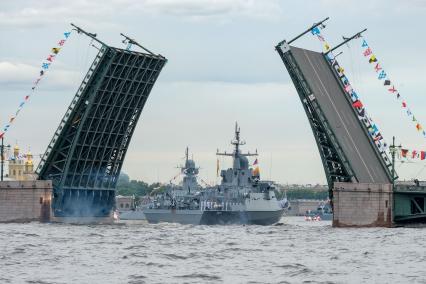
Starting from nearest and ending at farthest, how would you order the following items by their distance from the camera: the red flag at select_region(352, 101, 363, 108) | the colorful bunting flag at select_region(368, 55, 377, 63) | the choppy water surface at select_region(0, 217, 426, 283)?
the choppy water surface at select_region(0, 217, 426, 283) < the red flag at select_region(352, 101, 363, 108) < the colorful bunting flag at select_region(368, 55, 377, 63)

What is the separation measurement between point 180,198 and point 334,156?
2309 cm

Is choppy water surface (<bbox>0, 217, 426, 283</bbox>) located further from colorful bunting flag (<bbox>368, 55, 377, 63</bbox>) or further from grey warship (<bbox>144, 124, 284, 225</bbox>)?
grey warship (<bbox>144, 124, 284, 225</bbox>)

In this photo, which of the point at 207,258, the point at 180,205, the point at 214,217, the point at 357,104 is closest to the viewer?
the point at 207,258

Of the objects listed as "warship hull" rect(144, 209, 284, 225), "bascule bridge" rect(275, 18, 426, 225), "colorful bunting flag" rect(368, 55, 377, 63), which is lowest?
"warship hull" rect(144, 209, 284, 225)

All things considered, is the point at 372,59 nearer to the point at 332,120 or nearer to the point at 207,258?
the point at 332,120

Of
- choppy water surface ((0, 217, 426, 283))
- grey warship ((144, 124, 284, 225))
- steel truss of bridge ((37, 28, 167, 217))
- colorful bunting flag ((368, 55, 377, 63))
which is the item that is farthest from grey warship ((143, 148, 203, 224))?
choppy water surface ((0, 217, 426, 283))

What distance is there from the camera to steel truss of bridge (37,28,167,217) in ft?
205

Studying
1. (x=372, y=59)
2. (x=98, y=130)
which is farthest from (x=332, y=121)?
(x=98, y=130)

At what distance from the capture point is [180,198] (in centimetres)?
8531

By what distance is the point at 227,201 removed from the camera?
270ft

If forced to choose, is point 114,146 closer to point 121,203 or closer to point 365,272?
point 365,272

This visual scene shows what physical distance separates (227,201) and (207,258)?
42.4 meters

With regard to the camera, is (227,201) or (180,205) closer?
(227,201)

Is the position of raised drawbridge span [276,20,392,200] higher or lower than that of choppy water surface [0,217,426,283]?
higher
